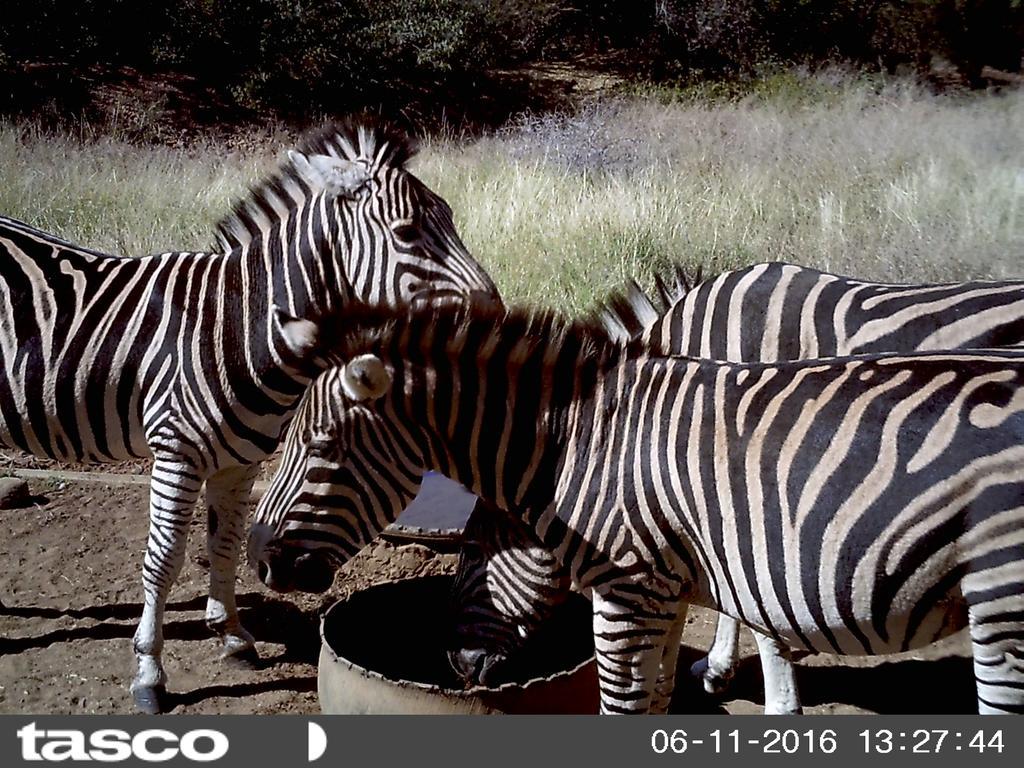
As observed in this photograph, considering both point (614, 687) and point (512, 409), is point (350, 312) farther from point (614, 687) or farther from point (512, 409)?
point (614, 687)

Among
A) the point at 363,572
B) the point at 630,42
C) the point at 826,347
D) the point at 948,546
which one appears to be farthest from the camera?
the point at 630,42

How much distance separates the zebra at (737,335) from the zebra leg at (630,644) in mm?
517

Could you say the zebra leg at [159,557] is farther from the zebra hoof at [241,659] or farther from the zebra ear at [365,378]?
the zebra ear at [365,378]

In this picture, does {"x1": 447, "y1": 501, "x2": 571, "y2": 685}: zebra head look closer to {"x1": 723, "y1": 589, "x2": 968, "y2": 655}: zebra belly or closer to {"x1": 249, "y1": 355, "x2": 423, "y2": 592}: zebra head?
{"x1": 249, "y1": 355, "x2": 423, "y2": 592}: zebra head

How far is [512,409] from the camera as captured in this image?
290 centimetres

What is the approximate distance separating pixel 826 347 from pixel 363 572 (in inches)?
117

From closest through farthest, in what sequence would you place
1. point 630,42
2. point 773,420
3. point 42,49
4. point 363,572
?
1. point 773,420
2. point 363,572
3. point 630,42
4. point 42,49

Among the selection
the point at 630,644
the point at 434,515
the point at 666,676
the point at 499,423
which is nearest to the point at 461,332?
the point at 499,423

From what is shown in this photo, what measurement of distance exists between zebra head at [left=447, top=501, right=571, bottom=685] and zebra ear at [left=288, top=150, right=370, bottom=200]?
5.32 feet

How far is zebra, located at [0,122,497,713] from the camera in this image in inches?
154

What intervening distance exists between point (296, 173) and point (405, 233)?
2.16 ft

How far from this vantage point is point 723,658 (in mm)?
4109

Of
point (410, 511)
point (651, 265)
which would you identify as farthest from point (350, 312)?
point (651, 265)

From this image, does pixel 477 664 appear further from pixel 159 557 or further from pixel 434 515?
pixel 434 515
